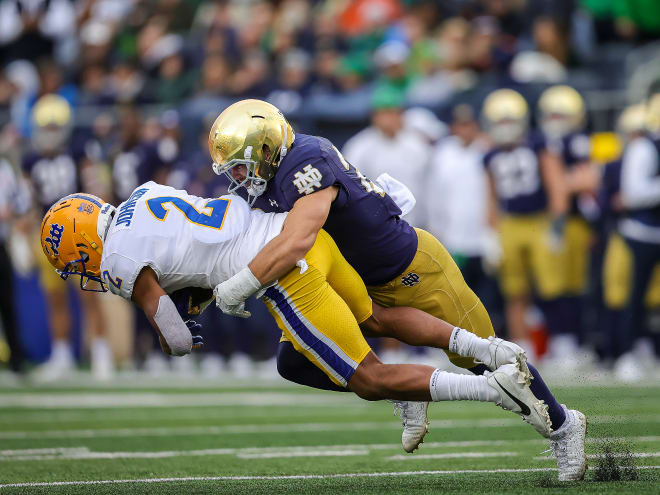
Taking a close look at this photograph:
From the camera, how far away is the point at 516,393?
4.40 metres

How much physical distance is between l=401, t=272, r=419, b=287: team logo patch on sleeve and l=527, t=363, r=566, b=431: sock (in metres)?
0.56

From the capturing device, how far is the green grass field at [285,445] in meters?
4.65

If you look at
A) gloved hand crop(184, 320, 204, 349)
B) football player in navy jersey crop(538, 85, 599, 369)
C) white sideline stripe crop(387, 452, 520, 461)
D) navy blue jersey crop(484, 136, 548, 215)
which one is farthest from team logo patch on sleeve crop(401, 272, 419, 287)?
navy blue jersey crop(484, 136, 548, 215)

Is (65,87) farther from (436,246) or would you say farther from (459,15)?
(436,246)

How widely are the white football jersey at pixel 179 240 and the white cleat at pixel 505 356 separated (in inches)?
35.7

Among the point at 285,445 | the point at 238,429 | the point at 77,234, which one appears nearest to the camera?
the point at 77,234

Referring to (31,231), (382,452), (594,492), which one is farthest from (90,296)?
(594,492)

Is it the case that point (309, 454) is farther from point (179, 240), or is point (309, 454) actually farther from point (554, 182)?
point (554, 182)

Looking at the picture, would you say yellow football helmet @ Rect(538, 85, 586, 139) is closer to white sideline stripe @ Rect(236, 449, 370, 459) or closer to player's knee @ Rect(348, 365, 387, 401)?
white sideline stripe @ Rect(236, 449, 370, 459)

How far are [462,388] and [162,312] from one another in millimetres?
1095

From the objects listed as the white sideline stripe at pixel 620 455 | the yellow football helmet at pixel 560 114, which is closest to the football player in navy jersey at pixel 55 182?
the yellow football helmet at pixel 560 114

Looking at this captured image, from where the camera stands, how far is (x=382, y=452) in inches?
225

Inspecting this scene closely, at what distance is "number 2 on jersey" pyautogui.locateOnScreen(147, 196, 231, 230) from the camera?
4539 mm

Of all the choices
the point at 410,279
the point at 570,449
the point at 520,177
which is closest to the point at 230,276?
the point at 410,279
